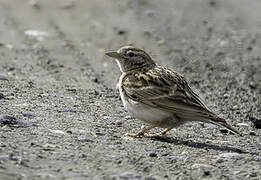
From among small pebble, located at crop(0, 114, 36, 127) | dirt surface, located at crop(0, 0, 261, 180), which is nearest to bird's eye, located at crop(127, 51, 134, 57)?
dirt surface, located at crop(0, 0, 261, 180)

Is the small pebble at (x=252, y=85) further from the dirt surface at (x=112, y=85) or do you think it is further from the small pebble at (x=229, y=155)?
the small pebble at (x=229, y=155)

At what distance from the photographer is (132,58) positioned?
379 inches

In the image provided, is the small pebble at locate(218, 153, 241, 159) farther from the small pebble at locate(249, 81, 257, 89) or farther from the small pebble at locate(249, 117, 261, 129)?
the small pebble at locate(249, 81, 257, 89)

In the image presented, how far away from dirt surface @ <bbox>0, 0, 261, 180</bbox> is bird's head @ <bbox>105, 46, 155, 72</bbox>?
29.0 inches

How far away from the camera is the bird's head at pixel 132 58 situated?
9609 mm

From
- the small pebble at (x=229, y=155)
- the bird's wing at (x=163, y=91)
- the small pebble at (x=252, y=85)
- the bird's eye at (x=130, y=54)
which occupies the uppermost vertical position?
the bird's eye at (x=130, y=54)

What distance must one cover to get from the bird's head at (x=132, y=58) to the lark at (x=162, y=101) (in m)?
0.44

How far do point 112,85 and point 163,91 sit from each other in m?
3.28

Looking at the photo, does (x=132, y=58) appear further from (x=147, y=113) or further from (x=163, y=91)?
(x=147, y=113)

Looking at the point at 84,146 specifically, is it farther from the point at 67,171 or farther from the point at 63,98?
the point at 63,98

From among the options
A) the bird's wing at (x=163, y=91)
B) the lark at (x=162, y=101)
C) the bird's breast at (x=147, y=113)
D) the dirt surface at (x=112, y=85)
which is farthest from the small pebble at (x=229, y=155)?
the bird's breast at (x=147, y=113)

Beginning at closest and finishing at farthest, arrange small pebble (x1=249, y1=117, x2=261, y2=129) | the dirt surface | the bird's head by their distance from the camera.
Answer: the dirt surface < the bird's head < small pebble (x1=249, y1=117, x2=261, y2=129)

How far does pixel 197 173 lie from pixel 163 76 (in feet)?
6.76

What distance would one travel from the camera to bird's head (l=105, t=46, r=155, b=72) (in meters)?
9.61
